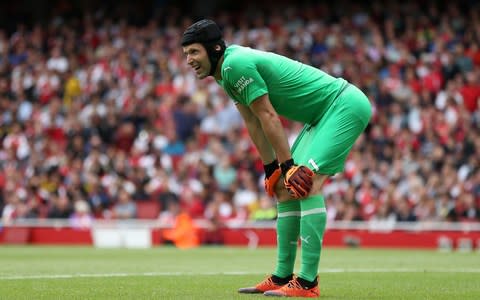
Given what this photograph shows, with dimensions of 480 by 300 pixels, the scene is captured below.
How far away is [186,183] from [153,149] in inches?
65.1

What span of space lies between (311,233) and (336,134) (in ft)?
2.58

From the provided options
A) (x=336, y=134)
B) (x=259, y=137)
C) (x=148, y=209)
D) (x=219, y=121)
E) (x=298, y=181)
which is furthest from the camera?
(x=219, y=121)

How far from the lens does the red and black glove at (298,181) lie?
7.64 m

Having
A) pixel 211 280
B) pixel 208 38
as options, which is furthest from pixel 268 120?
pixel 211 280

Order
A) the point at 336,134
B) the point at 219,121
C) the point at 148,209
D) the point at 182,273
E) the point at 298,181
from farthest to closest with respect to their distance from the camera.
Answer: the point at 219,121
the point at 148,209
the point at 182,273
the point at 336,134
the point at 298,181

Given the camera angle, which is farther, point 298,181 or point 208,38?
point 208,38

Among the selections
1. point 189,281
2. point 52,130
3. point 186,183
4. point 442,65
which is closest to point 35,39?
point 52,130

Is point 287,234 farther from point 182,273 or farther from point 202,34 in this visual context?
point 182,273

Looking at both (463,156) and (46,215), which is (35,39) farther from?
(463,156)

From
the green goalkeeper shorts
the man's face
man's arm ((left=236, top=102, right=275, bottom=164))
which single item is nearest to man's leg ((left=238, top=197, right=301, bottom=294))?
man's arm ((left=236, top=102, right=275, bottom=164))

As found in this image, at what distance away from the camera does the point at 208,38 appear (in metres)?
7.89

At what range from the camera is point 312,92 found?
315 inches

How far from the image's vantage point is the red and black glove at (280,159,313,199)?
301 inches

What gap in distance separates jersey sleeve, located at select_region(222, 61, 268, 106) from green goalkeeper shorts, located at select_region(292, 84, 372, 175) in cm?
59
